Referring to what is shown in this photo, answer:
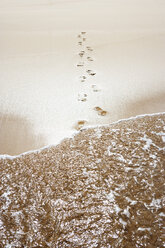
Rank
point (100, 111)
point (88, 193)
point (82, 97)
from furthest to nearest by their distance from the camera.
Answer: point (82, 97) < point (100, 111) < point (88, 193)

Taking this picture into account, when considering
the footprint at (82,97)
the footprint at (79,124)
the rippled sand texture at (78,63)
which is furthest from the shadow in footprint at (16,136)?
the footprint at (82,97)

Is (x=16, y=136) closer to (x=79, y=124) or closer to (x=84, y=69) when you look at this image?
(x=79, y=124)

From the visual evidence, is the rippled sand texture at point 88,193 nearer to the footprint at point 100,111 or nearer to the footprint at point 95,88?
the footprint at point 100,111

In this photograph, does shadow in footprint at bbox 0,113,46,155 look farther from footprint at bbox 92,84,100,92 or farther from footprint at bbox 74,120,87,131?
footprint at bbox 92,84,100,92

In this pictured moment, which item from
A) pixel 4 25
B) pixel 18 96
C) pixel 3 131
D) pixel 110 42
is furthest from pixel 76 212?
pixel 4 25

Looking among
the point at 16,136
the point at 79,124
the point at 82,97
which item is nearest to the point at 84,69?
the point at 82,97

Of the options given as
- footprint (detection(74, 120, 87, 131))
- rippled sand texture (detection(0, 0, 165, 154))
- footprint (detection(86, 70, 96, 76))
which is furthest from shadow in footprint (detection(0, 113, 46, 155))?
footprint (detection(86, 70, 96, 76))
